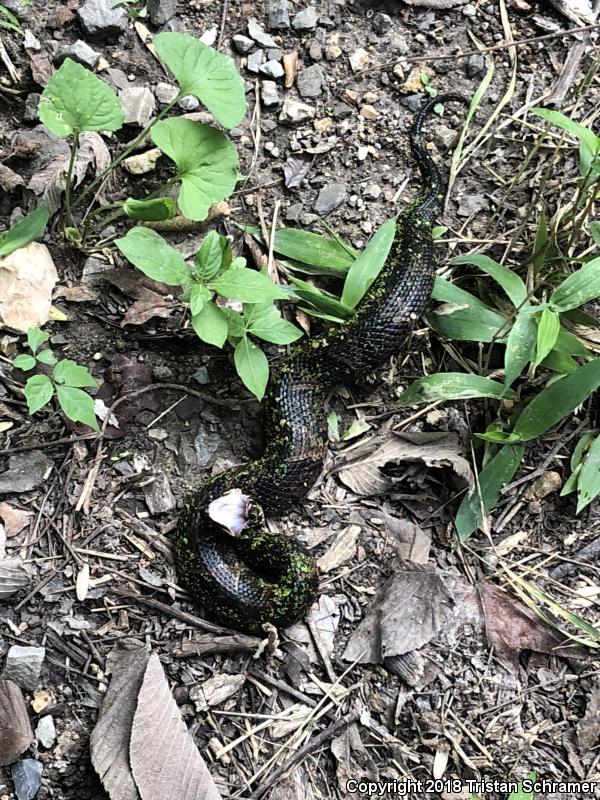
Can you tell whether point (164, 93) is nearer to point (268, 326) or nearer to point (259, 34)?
point (259, 34)

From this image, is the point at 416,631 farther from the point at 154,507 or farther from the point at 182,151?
the point at 182,151

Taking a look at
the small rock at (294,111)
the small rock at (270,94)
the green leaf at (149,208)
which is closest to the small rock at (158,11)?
the small rock at (270,94)

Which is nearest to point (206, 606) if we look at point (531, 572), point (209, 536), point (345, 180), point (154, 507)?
point (209, 536)

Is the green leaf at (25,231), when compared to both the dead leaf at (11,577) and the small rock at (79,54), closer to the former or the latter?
the small rock at (79,54)

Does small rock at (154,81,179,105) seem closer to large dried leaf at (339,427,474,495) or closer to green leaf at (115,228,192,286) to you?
green leaf at (115,228,192,286)

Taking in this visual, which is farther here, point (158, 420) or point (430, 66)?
point (430, 66)

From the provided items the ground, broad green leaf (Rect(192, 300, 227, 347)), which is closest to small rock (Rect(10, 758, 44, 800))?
the ground
